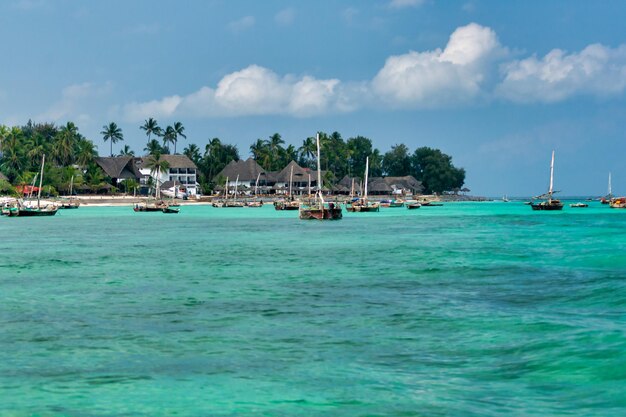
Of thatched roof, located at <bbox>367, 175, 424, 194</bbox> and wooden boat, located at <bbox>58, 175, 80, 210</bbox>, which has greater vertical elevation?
thatched roof, located at <bbox>367, 175, 424, 194</bbox>

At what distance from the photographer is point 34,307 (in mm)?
18500

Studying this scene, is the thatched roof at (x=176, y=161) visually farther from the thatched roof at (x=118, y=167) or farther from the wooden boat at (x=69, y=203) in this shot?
the wooden boat at (x=69, y=203)

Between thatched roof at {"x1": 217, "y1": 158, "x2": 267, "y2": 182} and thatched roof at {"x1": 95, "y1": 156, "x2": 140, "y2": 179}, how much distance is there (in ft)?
66.9

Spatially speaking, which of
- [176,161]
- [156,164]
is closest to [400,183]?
[176,161]

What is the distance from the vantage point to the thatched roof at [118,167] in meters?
141

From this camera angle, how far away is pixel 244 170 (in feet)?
525

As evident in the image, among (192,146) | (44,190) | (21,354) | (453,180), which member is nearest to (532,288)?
(21,354)

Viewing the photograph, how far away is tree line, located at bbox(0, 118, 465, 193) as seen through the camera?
5017 inches

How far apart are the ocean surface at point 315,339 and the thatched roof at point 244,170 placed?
12959 cm

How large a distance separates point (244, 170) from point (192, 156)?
15.1m

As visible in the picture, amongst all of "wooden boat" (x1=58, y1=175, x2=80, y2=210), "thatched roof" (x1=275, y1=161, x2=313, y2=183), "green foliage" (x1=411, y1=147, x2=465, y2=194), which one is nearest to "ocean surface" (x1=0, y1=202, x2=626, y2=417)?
"wooden boat" (x1=58, y1=175, x2=80, y2=210)

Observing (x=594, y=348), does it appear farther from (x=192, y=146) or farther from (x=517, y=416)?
(x=192, y=146)

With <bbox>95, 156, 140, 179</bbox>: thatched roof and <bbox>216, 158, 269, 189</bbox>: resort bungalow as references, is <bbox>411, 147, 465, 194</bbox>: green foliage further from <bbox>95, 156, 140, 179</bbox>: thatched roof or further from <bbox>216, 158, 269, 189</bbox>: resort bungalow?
<bbox>95, 156, 140, 179</bbox>: thatched roof

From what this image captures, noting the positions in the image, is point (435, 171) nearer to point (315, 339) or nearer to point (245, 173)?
point (245, 173)
